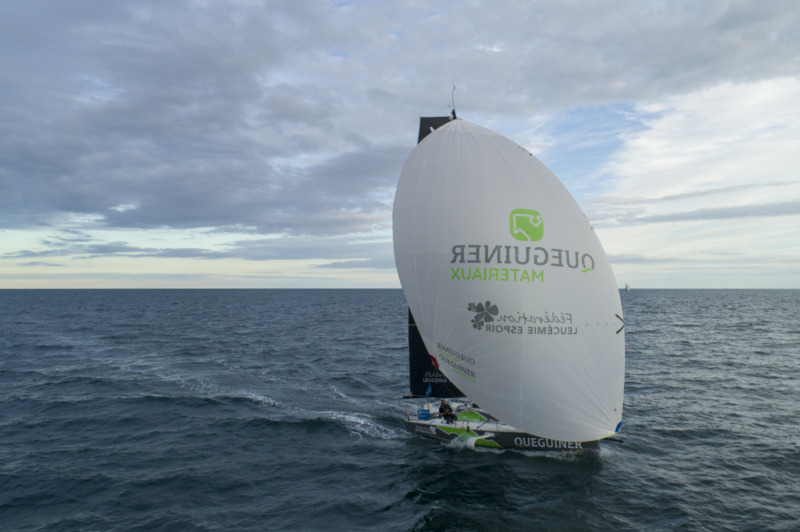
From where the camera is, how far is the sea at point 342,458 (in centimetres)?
1564

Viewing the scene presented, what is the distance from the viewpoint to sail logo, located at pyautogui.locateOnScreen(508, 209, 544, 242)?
45.9 ft

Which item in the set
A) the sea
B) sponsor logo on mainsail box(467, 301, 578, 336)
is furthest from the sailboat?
the sea

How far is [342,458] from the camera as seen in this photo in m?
20.3

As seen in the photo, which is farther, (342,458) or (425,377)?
(425,377)

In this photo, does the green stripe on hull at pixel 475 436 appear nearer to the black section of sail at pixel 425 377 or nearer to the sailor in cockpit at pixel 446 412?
the sailor in cockpit at pixel 446 412

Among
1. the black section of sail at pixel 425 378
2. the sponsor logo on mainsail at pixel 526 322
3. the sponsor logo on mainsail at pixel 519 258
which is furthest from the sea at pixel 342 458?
the sponsor logo on mainsail at pixel 519 258

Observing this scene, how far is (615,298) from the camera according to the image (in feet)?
47.8

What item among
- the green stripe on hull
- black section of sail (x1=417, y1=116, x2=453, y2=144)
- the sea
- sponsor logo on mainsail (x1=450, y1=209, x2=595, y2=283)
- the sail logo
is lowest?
the sea

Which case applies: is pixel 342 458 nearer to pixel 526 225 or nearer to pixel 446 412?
pixel 446 412

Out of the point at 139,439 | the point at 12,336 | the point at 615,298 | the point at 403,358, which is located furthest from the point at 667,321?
the point at 12,336

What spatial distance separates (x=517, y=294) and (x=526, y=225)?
213 cm

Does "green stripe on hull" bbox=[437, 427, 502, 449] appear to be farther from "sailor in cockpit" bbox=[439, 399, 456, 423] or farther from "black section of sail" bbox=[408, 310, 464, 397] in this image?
"black section of sail" bbox=[408, 310, 464, 397]

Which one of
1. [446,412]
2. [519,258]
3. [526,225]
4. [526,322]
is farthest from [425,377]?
[526,225]

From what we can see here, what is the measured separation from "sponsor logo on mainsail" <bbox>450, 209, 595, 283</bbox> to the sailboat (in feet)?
0.10
